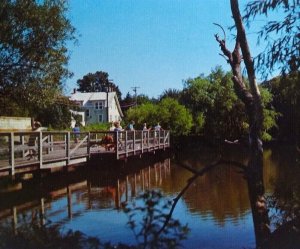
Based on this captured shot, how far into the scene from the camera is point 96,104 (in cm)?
5694

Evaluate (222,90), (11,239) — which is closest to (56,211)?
(11,239)

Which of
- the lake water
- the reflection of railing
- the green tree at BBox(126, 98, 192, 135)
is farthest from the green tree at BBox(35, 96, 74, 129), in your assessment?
the reflection of railing

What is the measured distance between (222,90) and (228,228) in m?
37.9

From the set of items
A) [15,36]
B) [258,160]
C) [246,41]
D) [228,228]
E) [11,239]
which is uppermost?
[15,36]

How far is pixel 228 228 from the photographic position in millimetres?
10688

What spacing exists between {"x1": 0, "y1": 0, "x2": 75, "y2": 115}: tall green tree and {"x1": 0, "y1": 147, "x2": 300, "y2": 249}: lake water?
3353mm

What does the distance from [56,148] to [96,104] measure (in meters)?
39.3

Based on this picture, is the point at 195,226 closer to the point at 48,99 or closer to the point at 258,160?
the point at 258,160

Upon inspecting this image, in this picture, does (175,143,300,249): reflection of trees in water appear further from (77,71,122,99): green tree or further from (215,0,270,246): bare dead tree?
(77,71,122,99): green tree

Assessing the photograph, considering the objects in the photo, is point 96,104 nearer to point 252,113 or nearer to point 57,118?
point 57,118

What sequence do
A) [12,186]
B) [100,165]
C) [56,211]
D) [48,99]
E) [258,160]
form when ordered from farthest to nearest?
[100,165] < [48,99] < [12,186] < [56,211] < [258,160]

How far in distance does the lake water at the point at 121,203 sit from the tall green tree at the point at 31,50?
3353 mm

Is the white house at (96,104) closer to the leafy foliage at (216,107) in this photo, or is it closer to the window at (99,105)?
the window at (99,105)

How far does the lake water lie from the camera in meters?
9.19
